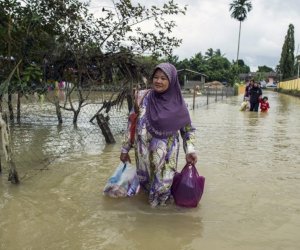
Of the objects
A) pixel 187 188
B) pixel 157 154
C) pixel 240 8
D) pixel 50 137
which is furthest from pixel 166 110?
pixel 240 8

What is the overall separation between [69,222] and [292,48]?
238ft

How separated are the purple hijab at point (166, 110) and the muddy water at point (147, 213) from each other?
881 mm

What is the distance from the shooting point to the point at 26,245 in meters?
3.72

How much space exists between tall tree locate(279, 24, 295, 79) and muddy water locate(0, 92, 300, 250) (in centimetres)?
6832

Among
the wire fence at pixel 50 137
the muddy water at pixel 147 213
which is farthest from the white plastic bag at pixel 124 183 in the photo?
the wire fence at pixel 50 137

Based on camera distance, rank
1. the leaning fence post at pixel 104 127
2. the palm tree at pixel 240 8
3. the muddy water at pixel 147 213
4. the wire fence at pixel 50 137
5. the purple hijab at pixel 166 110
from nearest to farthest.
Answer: the muddy water at pixel 147 213 < the purple hijab at pixel 166 110 < the wire fence at pixel 50 137 < the leaning fence post at pixel 104 127 < the palm tree at pixel 240 8

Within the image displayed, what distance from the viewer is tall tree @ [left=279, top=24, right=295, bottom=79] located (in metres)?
71.4

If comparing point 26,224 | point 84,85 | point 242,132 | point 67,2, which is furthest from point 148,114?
point 242,132

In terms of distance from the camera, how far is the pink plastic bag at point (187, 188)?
15.5 ft

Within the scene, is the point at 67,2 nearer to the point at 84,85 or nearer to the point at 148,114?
the point at 84,85

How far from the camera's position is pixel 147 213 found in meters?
4.63

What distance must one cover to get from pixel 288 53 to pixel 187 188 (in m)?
71.4

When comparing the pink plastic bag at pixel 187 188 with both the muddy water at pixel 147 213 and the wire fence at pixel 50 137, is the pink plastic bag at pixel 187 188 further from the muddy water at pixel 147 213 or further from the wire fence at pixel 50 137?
the wire fence at pixel 50 137

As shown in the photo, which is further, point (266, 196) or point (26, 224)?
point (266, 196)
